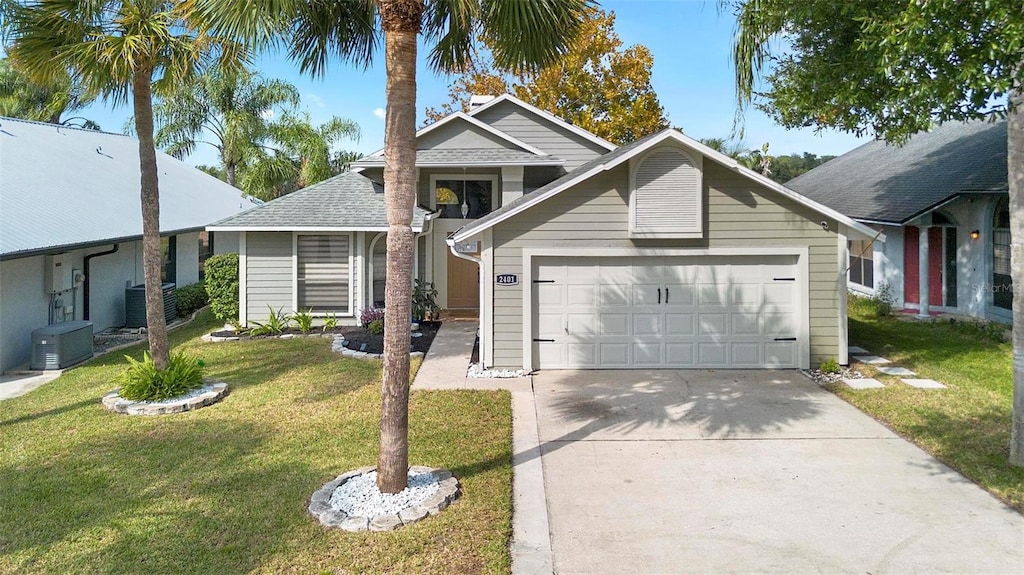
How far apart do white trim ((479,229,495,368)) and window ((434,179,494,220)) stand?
18.9ft

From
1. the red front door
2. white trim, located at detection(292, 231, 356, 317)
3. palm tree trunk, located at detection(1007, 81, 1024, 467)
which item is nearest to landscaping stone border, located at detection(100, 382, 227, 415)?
white trim, located at detection(292, 231, 356, 317)

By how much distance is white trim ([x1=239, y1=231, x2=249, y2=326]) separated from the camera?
15.0 meters

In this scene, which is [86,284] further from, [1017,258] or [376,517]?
[1017,258]

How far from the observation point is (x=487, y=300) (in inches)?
443

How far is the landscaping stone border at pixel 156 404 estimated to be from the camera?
352 inches

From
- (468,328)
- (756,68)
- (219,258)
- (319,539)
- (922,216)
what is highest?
(756,68)

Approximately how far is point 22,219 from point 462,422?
8.67 meters

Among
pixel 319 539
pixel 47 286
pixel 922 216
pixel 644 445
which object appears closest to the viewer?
pixel 319 539

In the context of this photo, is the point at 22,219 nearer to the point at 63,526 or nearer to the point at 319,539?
the point at 63,526

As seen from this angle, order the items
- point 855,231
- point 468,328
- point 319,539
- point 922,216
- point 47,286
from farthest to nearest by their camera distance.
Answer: point 922,216, point 468,328, point 47,286, point 855,231, point 319,539

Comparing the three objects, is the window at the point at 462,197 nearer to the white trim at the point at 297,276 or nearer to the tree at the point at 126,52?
the white trim at the point at 297,276

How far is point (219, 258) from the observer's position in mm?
15539

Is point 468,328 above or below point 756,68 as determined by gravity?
below

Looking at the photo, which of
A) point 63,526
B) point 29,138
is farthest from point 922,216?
point 29,138
